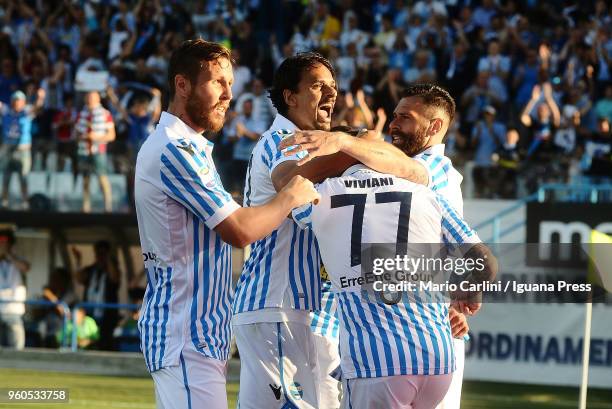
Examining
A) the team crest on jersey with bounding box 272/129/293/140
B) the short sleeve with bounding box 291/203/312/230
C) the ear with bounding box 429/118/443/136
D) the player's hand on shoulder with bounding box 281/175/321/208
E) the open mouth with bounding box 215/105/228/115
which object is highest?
the open mouth with bounding box 215/105/228/115

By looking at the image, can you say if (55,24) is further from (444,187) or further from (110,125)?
(444,187)

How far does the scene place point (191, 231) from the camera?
17.4 feet

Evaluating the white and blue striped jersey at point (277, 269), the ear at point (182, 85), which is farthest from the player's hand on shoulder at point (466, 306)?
the ear at point (182, 85)

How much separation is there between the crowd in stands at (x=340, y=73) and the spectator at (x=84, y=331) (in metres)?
1.84

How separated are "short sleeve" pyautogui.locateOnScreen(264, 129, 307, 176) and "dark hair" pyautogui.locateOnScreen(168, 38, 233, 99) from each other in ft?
1.91

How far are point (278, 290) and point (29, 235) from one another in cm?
1260

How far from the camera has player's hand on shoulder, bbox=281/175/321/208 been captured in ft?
16.7

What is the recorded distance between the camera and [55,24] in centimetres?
2180

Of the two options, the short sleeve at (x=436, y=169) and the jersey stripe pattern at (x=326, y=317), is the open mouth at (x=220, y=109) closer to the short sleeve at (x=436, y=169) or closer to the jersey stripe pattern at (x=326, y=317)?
the short sleeve at (x=436, y=169)

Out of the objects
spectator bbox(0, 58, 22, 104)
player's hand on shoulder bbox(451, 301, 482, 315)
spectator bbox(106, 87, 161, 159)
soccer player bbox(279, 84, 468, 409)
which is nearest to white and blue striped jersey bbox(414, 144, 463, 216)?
soccer player bbox(279, 84, 468, 409)

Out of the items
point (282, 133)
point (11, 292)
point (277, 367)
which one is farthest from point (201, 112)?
point (11, 292)

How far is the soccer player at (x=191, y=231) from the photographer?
5152 mm

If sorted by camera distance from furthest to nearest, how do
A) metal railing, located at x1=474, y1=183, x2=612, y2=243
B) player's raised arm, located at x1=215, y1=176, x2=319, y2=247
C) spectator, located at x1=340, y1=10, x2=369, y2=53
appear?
spectator, located at x1=340, y1=10, x2=369, y2=53
metal railing, located at x1=474, y1=183, x2=612, y2=243
player's raised arm, located at x1=215, y1=176, x2=319, y2=247

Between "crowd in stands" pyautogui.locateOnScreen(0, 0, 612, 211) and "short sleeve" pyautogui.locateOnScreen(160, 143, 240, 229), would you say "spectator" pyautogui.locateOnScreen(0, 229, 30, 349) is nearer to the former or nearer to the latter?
"crowd in stands" pyautogui.locateOnScreen(0, 0, 612, 211)
